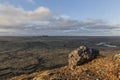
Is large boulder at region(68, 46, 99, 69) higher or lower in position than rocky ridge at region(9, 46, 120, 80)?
higher

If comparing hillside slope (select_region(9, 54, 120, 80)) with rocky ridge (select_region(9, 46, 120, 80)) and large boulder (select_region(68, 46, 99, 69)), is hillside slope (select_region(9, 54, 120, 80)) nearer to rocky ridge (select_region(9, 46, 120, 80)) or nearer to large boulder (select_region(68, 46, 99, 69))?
rocky ridge (select_region(9, 46, 120, 80))

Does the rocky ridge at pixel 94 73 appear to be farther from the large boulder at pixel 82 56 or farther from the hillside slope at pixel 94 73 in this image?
the large boulder at pixel 82 56

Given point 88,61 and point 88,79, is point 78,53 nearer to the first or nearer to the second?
point 88,61

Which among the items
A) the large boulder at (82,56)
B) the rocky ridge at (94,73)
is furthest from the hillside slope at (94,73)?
the large boulder at (82,56)

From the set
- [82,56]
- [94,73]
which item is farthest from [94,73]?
[82,56]

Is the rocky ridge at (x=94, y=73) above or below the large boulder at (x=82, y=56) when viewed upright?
below

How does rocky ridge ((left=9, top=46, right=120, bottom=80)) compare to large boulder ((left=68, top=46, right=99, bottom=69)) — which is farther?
large boulder ((left=68, top=46, right=99, bottom=69))

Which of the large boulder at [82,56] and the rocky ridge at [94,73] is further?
the large boulder at [82,56]

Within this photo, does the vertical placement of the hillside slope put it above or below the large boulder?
below

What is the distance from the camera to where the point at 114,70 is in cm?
2289

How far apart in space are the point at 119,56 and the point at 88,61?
520 centimetres

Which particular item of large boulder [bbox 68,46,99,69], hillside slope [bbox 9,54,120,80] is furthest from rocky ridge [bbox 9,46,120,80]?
large boulder [bbox 68,46,99,69]

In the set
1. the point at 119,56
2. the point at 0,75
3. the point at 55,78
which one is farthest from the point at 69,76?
the point at 0,75

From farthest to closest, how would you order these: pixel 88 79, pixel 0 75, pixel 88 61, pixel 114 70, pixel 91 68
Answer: pixel 0 75 < pixel 88 61 < pixel 91 68 < pixel 114 70 < pixel 88 79
